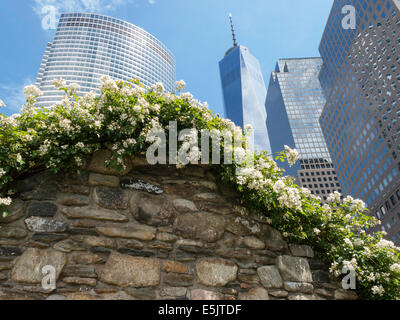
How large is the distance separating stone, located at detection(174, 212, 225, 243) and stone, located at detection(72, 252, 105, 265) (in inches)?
29.9

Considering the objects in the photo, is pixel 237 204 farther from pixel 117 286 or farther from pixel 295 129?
pixel 295 129

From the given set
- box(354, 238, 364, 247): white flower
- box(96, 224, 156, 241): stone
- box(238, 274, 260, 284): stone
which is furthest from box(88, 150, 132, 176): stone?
box(354, 238, 364, 247): white flower

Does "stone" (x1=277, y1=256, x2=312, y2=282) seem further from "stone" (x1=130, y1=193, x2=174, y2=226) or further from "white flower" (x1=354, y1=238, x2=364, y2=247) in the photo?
"stone" (x1=130, y1=193, x2=174, y2=226)

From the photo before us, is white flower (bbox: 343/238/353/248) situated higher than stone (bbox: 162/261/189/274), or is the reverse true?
white flower (bbox: 343/238/353/248)

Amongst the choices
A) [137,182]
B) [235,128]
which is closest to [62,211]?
[137,182]

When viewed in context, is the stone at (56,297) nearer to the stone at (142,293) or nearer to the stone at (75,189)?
the stone at (142,293)

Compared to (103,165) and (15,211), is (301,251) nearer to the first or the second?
(103,165)

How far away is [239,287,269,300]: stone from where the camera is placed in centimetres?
256

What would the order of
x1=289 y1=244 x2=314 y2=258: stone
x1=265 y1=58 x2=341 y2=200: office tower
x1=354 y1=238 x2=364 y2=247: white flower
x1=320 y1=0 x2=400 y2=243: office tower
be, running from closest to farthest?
x1=289 y1=244 x2=314 y2=258: stone
x1=354 y1=238 x2=364 y2=247: white flower
x1=320 y1=0 x2=400 y2=243: office tower
x1=265 y1=58 x2=341 y2=200: office tower

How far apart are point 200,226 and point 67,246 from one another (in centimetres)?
125

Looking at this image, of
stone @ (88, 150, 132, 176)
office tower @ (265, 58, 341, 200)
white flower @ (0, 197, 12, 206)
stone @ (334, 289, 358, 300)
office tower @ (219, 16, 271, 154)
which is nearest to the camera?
white flower @ (0, 197, 12, 206)

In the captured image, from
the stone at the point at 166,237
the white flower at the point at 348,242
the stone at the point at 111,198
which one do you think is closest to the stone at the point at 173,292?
the stone at the point at 166,237

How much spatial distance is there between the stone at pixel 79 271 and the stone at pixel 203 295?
2.86ft

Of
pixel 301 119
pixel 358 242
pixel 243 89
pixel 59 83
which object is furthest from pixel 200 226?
pixel 243 89
